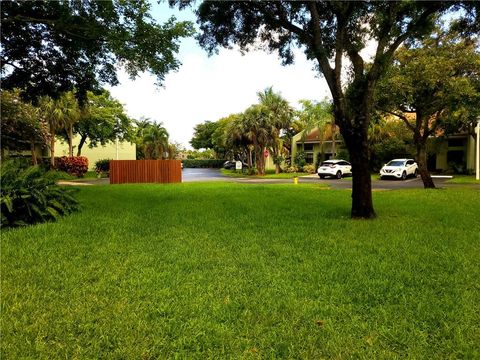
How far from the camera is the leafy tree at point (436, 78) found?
1467cm

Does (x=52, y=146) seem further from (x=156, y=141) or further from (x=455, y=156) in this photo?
(x=455, y=156)

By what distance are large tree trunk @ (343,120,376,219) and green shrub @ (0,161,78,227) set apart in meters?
6.47

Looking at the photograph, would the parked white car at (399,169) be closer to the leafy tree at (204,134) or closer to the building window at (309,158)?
the building window at (309,158)

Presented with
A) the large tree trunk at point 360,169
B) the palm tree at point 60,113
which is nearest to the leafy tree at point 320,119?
the palm tree at point 60,113

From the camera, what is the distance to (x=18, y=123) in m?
24.7

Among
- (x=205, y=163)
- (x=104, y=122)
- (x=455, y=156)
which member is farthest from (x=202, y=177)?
(x=205, y=163)

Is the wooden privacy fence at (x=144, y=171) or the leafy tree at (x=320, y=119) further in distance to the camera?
the leafy tree at (x=320, y=119)

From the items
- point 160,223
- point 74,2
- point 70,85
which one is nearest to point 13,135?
point 70,85

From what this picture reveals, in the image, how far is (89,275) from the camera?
14.0ft

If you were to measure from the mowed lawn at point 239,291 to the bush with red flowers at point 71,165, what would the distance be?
26155 mm

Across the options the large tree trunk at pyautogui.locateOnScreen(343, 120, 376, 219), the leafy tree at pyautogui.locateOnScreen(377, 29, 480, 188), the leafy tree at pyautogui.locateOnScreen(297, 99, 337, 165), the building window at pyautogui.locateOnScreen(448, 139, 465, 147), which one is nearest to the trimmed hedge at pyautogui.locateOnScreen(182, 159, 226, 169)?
the leafy tree at pyautogui.locateOnScreen(297, 99, 337, 165)

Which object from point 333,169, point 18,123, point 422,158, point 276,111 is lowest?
point 333,169

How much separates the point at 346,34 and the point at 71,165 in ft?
90.4

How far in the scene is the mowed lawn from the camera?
2769 mm
